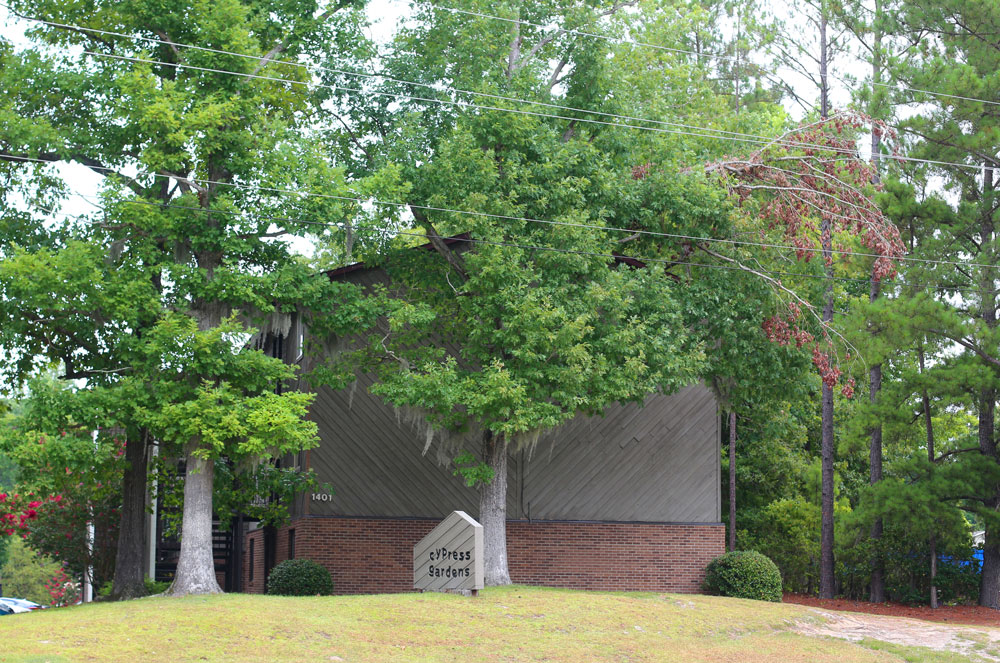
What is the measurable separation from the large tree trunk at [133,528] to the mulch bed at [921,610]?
627 inches

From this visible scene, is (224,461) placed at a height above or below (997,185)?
below

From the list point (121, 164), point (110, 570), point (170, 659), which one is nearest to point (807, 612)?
point (170, 659)

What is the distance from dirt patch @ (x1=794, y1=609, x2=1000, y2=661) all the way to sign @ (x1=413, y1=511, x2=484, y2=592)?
19.1ft

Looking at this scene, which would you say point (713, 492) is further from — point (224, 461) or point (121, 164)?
point (121, 164)

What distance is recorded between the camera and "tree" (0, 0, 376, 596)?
17844mm

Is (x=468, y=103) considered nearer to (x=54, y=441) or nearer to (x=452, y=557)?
(x=452, y=557)

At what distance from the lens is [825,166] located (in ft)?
77.4

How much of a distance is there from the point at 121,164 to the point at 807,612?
15.2m

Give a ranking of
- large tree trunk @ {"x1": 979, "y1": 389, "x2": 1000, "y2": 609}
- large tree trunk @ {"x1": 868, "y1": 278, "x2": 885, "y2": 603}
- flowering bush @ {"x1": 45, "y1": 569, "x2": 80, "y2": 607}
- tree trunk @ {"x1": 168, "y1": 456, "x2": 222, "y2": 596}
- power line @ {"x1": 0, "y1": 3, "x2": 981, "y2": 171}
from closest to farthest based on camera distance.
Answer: tree trunk @ {"x1": 168, "y1": 456, "x2": 222, "y2": 596}
power line @ {"x1": 0, "y1": 3, "x2": 981, "y2": 171}
large tree trunk @ {"x1": 979, "y1": 389, "x2": 1000, "y2": 609}
large tree trunk @ {"x1": 868, "y1": 278, "x2": 885, "y2": 603}
flowering bush @ {"x1": 45, "y1": 569, "x2": 80, "y2": 607}

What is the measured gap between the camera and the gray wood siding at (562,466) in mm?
23859

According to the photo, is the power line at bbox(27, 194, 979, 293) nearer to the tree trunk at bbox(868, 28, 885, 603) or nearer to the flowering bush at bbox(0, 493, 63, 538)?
the tree trunk at bbox(868, 28, 885, 603)

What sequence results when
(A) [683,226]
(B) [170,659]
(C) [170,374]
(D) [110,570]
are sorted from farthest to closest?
(D) [110,570] → (A) [683,226] → (C) [170,374] → (B) [170,659]

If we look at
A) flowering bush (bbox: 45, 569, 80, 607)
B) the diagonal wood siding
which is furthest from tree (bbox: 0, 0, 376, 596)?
flowering bush (bbox: 45, 569, 80, 607)

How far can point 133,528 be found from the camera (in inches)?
826
